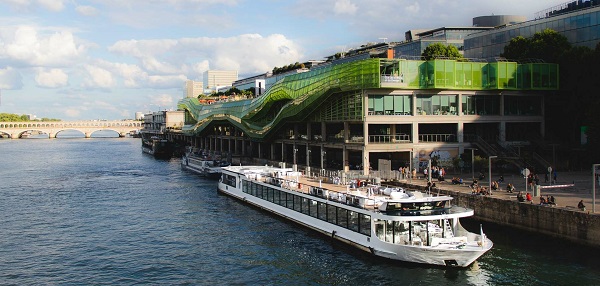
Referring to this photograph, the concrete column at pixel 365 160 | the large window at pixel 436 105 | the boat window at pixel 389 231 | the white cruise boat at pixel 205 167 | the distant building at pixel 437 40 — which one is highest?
the distant building at pixel 437 40

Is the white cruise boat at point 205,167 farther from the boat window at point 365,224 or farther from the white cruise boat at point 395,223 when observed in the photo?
the boat window at point 365,224

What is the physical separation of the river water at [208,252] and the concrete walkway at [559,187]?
4.13 m

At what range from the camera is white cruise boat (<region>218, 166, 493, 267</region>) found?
38.4m

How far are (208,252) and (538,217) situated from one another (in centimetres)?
2564

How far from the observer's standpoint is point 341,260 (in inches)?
1640

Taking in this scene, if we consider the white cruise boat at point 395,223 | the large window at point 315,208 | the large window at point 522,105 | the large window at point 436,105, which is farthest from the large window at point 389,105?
the white cruise boat at point 395,223

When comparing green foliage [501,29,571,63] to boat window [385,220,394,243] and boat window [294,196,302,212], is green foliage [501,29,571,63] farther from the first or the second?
boat window [385,220,394,243]

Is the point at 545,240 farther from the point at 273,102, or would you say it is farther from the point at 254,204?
the point at 273,102

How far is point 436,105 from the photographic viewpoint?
259 feet

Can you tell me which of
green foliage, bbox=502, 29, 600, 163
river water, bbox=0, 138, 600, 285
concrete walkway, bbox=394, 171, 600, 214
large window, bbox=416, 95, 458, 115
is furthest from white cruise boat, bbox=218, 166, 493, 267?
green foliage, bbox=502, 29, 600, 163

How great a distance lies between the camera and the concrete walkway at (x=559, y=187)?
48.0 meters

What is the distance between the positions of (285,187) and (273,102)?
48089 mm

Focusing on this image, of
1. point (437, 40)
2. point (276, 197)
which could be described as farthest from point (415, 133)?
point (437, 40)

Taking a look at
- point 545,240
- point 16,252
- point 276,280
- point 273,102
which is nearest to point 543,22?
point 273,102
